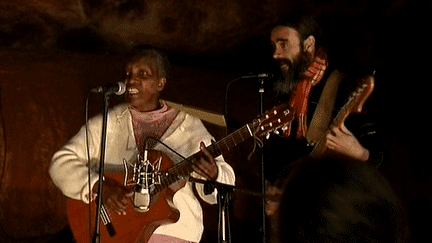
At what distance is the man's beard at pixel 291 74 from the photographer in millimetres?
3293

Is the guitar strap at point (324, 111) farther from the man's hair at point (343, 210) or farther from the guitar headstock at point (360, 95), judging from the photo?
the man's hair at point (343, 210)

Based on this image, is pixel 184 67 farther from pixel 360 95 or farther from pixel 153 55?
pixel 360 95

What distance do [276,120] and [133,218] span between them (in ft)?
3.11

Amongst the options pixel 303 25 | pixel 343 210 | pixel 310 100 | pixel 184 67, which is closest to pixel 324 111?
pixel 310 100

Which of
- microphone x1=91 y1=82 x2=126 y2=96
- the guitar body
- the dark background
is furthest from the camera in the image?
the dark background

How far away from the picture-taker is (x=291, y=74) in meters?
3.33

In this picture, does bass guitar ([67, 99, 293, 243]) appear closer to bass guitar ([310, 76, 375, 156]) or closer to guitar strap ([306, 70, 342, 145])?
guitar strap ([306, 70, 342, 145])

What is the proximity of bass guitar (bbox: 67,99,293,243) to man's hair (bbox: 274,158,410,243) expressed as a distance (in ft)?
7.54

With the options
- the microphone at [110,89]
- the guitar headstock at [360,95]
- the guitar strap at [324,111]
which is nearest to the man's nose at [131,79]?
the microphone at [110,89]

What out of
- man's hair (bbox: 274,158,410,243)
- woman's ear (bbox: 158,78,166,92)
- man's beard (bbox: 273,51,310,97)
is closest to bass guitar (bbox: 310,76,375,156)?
man's beard (bbox: 273,51,310,97)

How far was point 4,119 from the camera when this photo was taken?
3.99 meters

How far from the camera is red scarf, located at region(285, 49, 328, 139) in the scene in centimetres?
312

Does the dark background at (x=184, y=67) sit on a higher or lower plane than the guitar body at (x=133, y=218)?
higher

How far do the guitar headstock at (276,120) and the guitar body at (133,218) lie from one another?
0.54 meters
